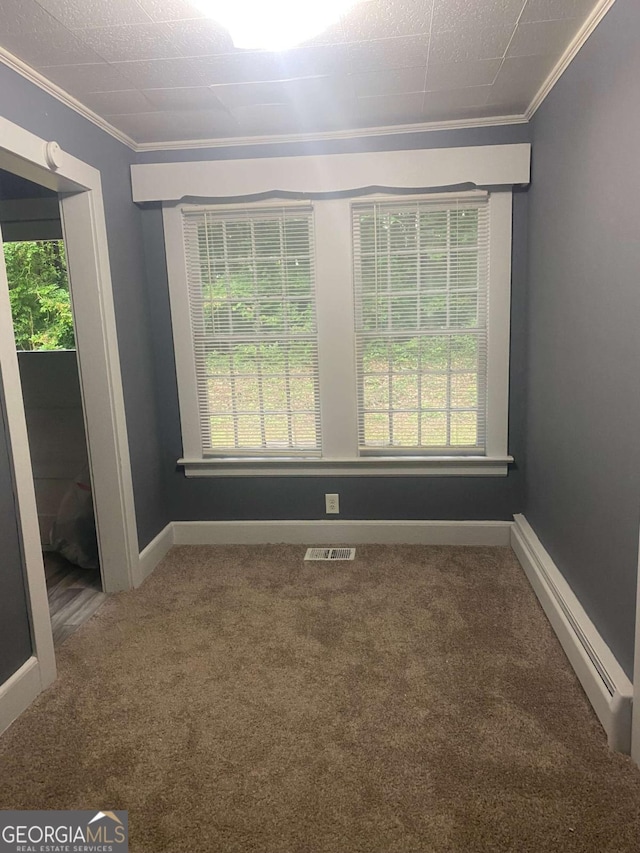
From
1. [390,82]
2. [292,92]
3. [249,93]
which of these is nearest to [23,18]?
[249,93]

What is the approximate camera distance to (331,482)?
3.39 metres

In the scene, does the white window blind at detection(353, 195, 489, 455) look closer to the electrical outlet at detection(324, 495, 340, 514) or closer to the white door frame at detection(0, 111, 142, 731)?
the electrical outlet at detection(324, 495, 340, 514)

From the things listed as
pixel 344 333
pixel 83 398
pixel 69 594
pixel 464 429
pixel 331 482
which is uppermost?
pixel 344 333

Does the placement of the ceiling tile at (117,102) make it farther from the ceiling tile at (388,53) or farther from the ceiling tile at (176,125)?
the ceiling tile at (388,53)

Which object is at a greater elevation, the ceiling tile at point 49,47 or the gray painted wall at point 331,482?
the ceiling tile at point 49,47

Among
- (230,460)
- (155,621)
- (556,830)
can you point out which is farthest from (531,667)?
(230,460)

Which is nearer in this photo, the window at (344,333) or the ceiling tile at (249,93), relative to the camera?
the ceiling tile at (249,93)

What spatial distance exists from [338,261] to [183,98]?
1.06 metres

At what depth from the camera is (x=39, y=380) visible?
12.0ft

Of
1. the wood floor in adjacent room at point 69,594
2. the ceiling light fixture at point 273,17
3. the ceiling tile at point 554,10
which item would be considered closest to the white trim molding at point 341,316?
the wood floor in adjacent room at point 69,594

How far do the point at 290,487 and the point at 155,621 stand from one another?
1104 mm

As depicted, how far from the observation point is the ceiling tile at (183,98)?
7.82 feet

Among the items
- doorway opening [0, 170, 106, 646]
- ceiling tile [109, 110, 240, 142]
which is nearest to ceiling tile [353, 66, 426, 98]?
ceiling tile [109, 110, 240, 142]

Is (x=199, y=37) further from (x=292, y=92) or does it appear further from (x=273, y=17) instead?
(x=292, y=92)
